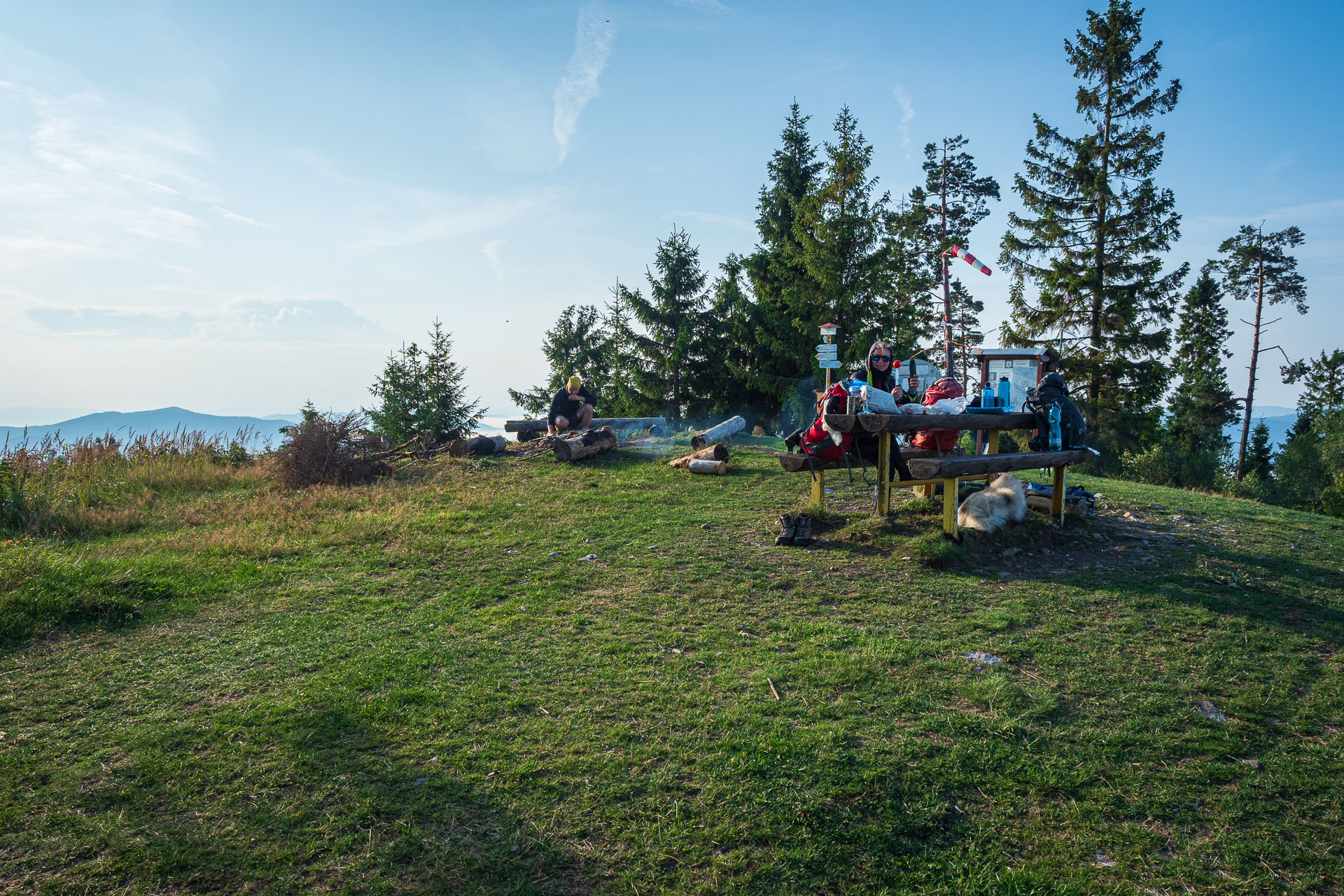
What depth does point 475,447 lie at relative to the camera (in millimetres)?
14398

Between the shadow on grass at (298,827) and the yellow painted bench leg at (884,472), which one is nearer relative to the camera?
the shadow on grass at (298,827)

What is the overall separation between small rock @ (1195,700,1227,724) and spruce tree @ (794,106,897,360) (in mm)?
16722

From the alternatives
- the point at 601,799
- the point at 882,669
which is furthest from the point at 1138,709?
the point at 601,799

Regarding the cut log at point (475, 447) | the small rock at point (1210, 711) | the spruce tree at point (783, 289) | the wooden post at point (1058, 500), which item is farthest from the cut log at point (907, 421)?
the spruce tree at point (783, 289)

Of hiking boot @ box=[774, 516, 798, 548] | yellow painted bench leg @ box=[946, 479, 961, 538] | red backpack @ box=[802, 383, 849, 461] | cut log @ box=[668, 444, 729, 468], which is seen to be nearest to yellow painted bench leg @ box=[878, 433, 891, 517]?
red backpack @ box=[802, 383, 849, 461]

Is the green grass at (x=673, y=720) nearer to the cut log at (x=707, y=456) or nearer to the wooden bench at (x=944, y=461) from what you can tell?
the wooden bench at (x=944, y=461)

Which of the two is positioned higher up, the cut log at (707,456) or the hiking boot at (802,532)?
the cut log at (707,456)

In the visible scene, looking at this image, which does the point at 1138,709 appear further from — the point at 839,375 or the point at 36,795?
the point at 839,375

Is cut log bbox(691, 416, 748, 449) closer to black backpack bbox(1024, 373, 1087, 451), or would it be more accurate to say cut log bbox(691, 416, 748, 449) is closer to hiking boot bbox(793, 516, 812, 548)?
hiking boot bbox(793, 516, 812, 548)

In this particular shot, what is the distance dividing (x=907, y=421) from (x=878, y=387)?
1.52 m

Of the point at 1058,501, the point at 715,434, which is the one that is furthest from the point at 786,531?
the point at 715,434

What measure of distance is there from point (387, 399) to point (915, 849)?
15813 millimetres

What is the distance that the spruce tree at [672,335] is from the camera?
74.2 ft

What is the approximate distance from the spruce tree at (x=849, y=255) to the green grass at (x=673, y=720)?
13.9 metres
